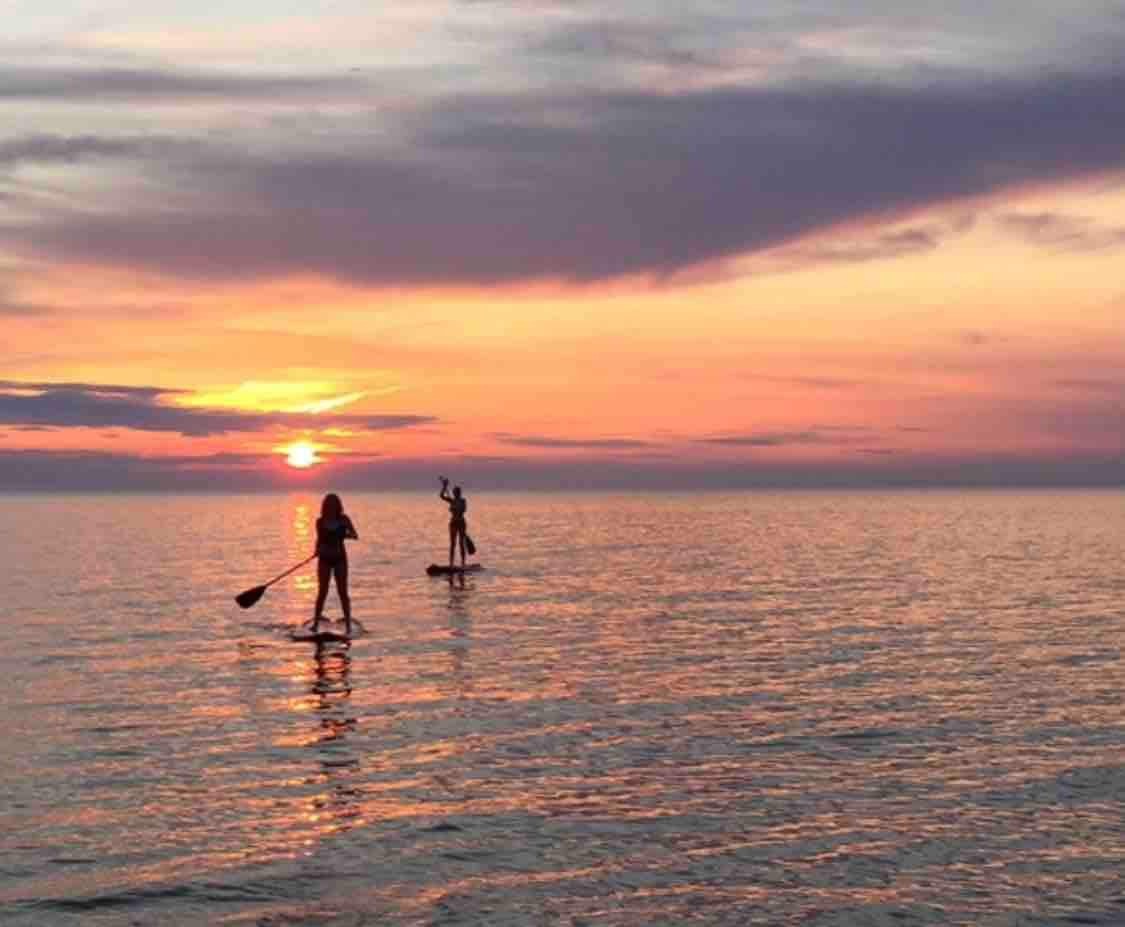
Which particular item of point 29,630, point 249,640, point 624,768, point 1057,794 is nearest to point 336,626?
point 249,640

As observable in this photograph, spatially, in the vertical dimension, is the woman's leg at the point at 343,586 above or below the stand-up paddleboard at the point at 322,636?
above

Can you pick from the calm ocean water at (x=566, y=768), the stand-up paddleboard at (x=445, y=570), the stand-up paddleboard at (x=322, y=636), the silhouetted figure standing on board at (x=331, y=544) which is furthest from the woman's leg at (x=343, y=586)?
the stand-up paddleboard at (x=445, y=570)

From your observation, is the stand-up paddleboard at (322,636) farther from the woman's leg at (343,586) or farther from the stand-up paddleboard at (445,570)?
the stand-up paddleboard at (445,570)

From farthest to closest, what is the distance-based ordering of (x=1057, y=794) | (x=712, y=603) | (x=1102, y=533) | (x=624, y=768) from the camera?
(x=1102, y=533) → (x=712, y=603) → (x=624, y=768) → (x=1057, y=794)

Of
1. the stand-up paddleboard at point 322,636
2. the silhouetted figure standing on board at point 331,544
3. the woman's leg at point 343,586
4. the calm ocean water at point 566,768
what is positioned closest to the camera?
the calm ocean water at point 566,768

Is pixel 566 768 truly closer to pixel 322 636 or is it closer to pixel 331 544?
pixel 322 636

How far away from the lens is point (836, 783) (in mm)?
17438

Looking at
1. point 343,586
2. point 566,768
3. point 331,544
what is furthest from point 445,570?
point 566,768

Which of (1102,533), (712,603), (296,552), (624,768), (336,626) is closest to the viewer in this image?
(624,768)

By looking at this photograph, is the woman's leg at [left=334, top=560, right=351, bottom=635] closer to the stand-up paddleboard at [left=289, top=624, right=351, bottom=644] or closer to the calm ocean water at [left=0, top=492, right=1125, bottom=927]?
the stand-up paddleboard at [left=289, top=624, right=351, bottom=644]

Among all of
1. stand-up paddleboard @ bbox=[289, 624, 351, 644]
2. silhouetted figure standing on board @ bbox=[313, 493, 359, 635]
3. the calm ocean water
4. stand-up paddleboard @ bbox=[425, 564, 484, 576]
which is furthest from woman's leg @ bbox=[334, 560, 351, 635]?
stand-up paddleboard @ bbox=[425, 564, 484, 576]

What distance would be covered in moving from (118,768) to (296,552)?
234 ft

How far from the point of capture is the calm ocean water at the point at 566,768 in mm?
13048

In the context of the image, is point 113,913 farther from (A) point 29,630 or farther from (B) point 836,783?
(A) point 29,630
